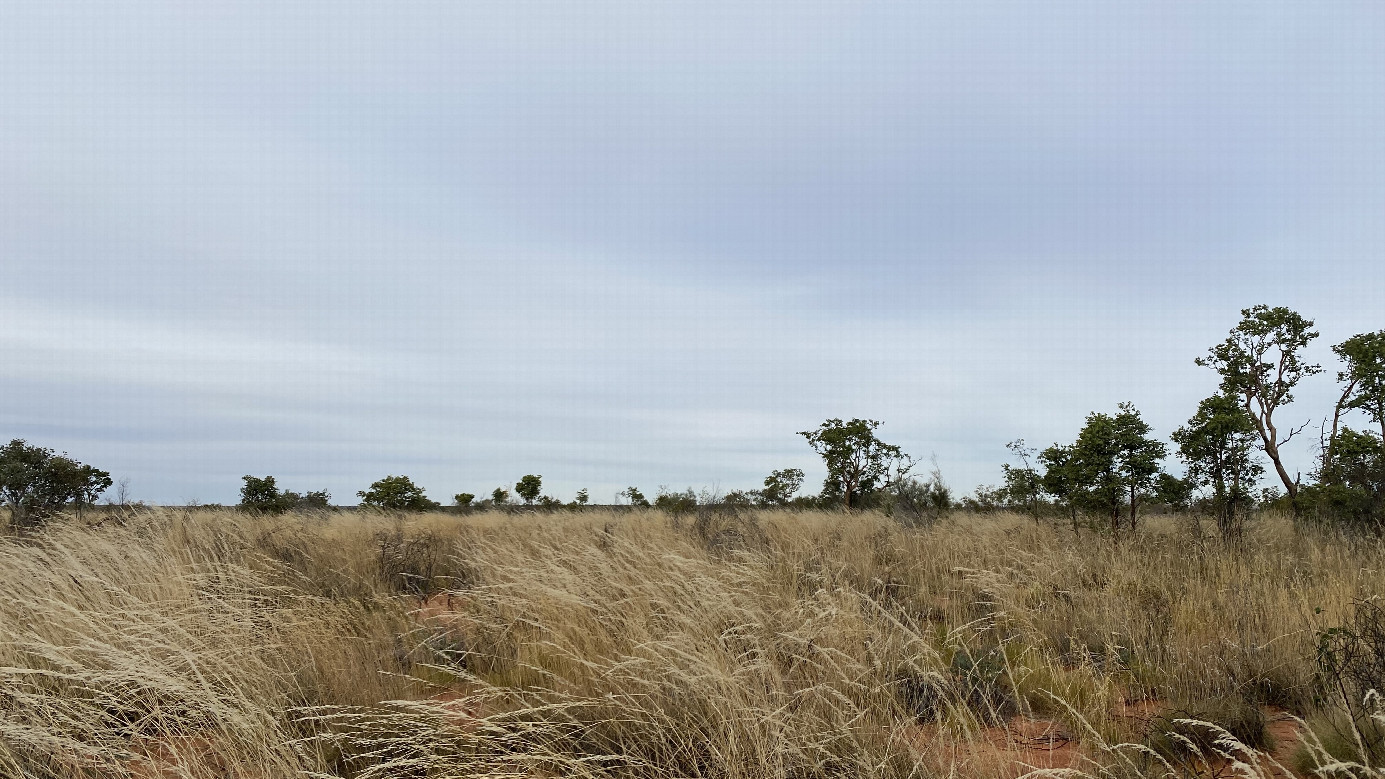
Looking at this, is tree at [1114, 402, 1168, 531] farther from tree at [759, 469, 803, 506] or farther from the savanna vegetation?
tree at [759, 469, 803, 506]

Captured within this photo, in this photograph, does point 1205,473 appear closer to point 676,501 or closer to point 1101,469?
point 1101,469

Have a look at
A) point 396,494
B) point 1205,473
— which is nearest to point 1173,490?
point 1205,473

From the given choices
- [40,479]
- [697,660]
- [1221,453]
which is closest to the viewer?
[697,660]

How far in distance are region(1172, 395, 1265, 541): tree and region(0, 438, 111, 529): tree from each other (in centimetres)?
2415

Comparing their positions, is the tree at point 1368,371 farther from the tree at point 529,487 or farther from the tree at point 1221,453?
the tree at point 529,487

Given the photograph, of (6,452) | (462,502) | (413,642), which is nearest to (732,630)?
(413,642)

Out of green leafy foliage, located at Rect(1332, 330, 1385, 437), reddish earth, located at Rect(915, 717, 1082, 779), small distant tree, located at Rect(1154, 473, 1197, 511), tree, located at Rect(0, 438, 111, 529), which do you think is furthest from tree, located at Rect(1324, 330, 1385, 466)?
tree, located at Rect(0, 438, 111, 529)

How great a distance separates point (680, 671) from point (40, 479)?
927 inches

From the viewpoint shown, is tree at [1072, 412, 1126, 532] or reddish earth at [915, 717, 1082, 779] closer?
reddish earth at [915, 717, 1082, 779]

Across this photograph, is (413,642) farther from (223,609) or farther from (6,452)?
(6,452)

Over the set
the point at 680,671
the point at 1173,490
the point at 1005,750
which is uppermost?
the point at 1173,490

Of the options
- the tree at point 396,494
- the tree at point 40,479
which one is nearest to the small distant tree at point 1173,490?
the tree at point 40,479

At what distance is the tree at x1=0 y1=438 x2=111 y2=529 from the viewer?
1706 cm

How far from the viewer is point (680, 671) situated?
390 centimetres
